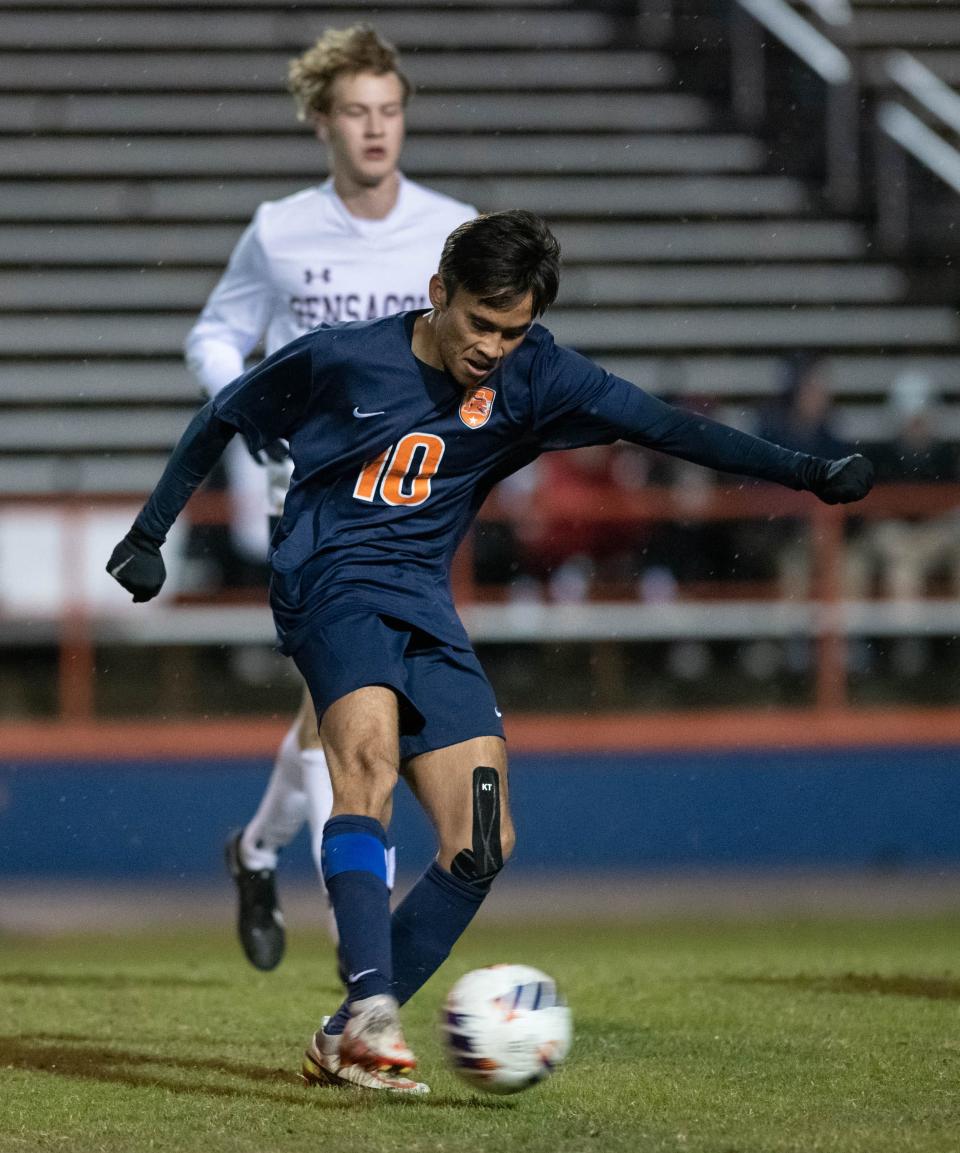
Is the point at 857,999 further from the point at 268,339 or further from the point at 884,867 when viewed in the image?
the point at 884,867

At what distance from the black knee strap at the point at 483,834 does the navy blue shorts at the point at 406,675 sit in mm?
98

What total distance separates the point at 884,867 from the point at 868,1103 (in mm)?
5769

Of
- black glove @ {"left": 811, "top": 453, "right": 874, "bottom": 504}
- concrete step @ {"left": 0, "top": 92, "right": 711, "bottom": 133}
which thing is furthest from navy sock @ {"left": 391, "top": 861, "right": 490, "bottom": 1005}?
concrete step @ {"left": 0, "top": 92, "right": 711, "bottom": 133}

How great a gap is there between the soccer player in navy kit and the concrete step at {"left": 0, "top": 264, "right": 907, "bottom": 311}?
9.02 meters

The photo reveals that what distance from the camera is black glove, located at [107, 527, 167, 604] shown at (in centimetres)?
435

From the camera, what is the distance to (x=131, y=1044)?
484cm

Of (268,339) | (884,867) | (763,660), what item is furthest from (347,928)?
(763,660)

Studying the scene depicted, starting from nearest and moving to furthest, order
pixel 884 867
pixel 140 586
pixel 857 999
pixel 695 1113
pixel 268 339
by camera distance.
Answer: pixel 695 1113, pixel 140 586, pixel 857 999, pixel 268 339, pixel 884 867

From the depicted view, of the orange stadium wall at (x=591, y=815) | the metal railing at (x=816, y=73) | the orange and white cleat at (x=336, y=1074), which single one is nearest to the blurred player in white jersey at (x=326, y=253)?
the orange and white cleat at (x=336, y=1074)

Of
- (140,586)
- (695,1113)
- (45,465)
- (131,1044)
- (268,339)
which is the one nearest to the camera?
(695,1113)

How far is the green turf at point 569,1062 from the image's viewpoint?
3.66 m

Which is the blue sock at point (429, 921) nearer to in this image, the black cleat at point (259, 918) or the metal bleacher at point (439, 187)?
the black cleat at point (259, 918)

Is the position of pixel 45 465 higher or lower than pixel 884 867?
higher

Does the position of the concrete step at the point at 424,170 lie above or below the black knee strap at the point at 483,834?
above
